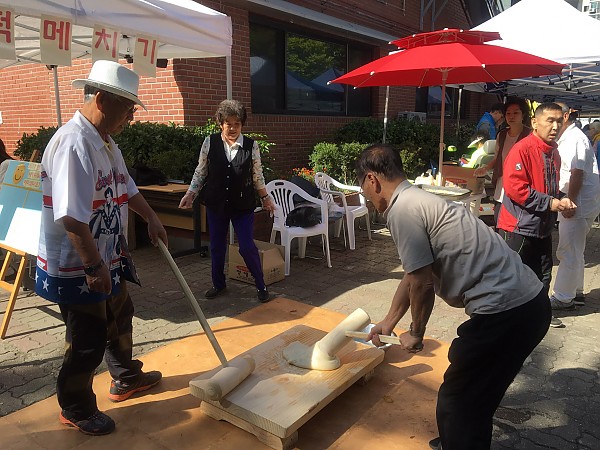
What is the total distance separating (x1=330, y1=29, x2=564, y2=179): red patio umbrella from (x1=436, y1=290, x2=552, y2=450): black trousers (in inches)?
113

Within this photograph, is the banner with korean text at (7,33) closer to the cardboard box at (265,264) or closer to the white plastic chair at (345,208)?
the cardboard box at (265,264)

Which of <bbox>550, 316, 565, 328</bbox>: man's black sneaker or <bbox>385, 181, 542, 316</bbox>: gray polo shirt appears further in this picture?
<bbox>550, 316, 565, 328</bbox>: man's black sneaker

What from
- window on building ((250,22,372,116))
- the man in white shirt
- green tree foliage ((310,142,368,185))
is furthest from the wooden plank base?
window on building ((250,22,372,116))

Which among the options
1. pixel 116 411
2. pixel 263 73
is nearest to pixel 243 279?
pixel 116 411

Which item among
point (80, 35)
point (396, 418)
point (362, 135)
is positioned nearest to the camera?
point (396, 418)

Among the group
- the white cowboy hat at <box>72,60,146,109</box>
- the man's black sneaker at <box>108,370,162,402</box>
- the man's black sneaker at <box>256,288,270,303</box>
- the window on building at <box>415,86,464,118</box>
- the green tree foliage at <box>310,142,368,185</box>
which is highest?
the window on building at <box>415,86,464,118</box>

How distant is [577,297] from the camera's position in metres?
4.79

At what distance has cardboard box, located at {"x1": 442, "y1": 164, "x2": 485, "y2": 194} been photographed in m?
6.20

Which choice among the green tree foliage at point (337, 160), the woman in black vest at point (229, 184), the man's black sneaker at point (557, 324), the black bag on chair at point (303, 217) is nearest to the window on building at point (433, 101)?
the green tree foliage at point (337, 160)

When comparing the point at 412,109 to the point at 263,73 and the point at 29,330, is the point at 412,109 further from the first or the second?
the point at 29,330

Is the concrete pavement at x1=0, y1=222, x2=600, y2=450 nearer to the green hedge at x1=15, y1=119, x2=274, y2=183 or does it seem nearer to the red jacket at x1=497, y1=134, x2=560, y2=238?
the red jacket at x1=497, y1=134, x2=560, y2=238

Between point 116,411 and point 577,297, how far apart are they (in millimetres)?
4277

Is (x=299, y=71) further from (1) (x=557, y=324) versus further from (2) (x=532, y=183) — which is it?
(1) (x=557, y=324)

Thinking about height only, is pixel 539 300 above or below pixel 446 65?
below
